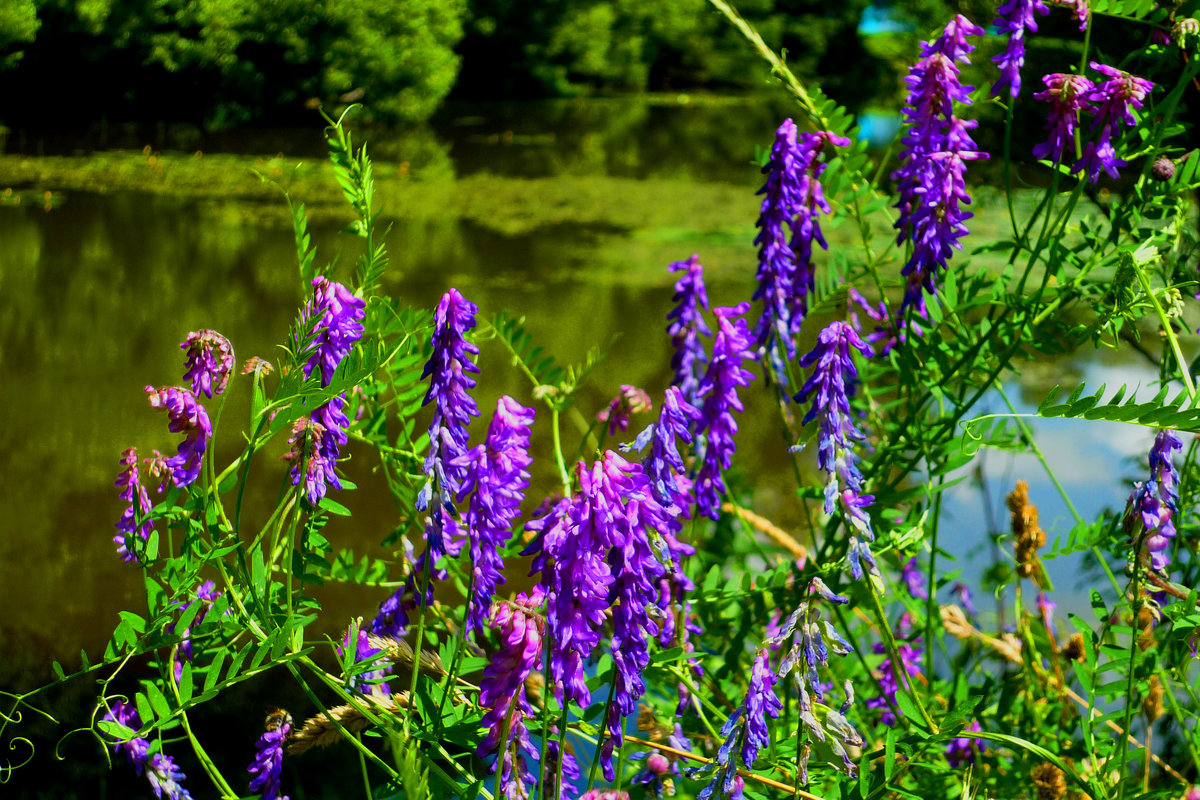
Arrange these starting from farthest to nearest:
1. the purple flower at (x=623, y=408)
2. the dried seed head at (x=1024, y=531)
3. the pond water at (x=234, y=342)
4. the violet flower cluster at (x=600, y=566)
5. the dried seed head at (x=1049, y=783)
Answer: the pond water at (x=234, y=342)
the dried seed head at (x=1024, y=531)
the dried seed head at (x=1049, y=783)
the purple flower at (x=623, y=408)
the violet flower cluster at (x=600, y=566)

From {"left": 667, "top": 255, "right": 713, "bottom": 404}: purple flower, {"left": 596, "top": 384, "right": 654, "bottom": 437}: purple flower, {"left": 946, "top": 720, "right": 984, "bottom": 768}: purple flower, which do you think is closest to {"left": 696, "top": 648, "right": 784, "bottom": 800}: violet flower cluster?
{"left": 596, "top": 384, "right": 654, "bottom": 437}: purple flower

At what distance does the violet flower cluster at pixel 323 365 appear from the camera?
0.83 metres

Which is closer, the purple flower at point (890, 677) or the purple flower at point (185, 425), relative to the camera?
the purple flower at point (185, 425)

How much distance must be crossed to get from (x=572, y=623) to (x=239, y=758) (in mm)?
1397

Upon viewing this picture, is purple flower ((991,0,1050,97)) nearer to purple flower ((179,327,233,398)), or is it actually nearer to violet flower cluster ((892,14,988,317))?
violet flower cluster ((892,14,988,317))

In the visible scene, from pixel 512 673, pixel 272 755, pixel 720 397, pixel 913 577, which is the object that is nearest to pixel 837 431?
pixel 720 397

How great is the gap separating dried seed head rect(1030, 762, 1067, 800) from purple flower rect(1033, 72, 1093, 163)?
0.66m

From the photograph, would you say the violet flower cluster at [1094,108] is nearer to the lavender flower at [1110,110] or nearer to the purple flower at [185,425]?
the lavender flower at [1110,110]

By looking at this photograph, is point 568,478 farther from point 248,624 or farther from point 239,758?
point 239,758

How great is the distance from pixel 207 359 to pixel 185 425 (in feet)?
0.19

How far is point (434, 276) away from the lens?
4.86 metres

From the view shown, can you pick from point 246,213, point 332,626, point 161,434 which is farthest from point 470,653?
point 246,213

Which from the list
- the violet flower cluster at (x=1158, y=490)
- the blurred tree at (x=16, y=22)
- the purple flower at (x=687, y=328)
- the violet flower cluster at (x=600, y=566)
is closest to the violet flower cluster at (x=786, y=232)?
the purple flower at (x=687, y=328)

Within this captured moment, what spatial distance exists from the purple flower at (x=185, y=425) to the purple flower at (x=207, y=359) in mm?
14
